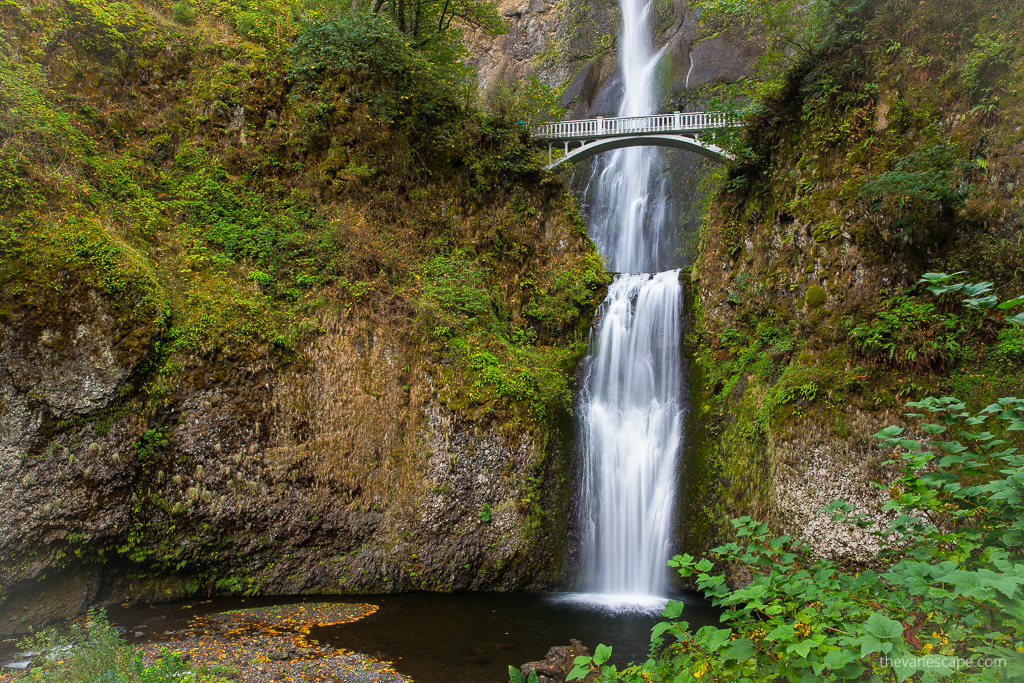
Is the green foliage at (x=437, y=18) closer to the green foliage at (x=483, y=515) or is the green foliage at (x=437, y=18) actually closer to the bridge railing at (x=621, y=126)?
the bridge railing at (x=621, y=126)

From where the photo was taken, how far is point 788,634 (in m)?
2.16

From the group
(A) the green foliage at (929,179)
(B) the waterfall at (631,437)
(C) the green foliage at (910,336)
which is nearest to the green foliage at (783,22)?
(A) the green foliage at (929,179)

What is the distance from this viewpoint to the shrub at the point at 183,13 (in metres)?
11.8

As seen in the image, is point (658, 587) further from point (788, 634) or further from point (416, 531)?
point (788, 634)

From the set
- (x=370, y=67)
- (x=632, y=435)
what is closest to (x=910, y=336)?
(x=632, y=435)

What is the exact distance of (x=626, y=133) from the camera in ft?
51.0

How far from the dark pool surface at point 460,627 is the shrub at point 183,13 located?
12.0 meters

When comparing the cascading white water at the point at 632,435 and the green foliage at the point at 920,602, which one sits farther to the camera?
the cascading white water at the point at 632,435

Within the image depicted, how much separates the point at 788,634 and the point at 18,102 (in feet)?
40.8

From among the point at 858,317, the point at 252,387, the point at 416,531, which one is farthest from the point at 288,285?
the point at 858,317

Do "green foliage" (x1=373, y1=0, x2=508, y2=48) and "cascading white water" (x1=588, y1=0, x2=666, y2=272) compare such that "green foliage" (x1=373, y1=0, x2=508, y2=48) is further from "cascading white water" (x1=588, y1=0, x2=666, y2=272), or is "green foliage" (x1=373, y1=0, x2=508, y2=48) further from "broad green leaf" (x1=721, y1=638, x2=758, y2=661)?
"broad green leaf" (x1=721, y1=638, x2=758, y2=661)

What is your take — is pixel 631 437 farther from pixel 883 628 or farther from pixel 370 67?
pixel 370 67

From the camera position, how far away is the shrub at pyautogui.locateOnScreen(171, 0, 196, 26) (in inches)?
464

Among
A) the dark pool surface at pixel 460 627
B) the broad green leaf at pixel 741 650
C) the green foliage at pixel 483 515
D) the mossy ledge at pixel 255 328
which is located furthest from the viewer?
the green foliage at pixel 483 515
